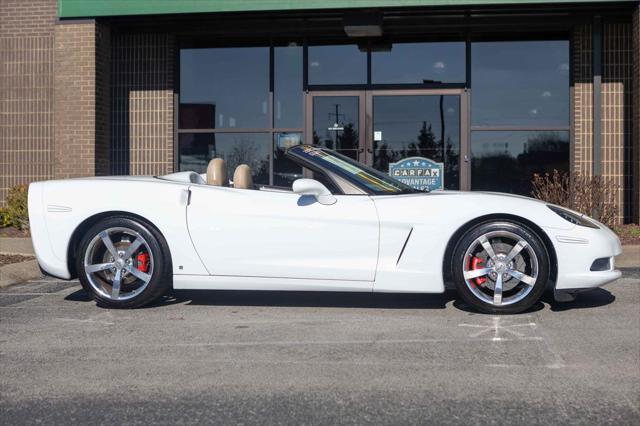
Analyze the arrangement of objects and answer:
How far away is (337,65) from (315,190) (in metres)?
7.68

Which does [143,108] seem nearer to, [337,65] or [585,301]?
[337,65]

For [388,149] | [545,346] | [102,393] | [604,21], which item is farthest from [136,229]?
[604,21]

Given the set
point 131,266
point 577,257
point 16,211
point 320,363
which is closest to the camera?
point 320,363

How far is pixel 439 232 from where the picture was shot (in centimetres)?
510

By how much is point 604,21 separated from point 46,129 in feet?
31.3

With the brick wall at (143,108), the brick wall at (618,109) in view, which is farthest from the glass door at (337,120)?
the brick wall at (618,109)

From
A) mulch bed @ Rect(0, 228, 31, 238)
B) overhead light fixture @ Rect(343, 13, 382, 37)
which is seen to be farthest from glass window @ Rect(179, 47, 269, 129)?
mulch bed @ Rect(0, 228, 31, 238)

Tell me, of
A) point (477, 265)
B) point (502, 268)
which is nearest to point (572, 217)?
point (502, 268)

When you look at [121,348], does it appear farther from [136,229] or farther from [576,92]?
[576,92]

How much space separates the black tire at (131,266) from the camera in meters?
5.32

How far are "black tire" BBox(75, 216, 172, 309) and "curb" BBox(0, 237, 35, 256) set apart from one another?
11.8 ft

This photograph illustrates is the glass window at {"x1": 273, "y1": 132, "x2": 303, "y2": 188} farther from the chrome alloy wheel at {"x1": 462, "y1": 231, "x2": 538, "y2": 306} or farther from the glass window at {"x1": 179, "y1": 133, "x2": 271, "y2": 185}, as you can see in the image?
the chrome alloy wheel at {"x1": 462, "y1": 231, "x2": 538, "y2": 306}

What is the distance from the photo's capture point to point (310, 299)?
5.88m

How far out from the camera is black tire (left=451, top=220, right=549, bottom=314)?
5.03 m
